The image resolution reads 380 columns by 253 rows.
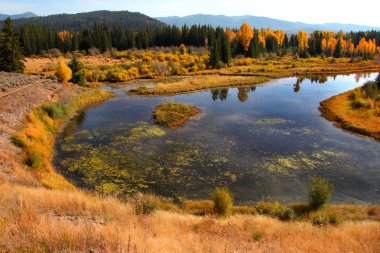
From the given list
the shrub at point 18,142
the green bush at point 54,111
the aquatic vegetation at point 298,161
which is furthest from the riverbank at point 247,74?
the aquatic vegetation at point 298,161

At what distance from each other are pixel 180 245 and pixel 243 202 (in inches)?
407

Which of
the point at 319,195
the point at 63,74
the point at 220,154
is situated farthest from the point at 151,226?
the point at 63,74

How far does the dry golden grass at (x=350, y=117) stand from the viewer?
31.8 m

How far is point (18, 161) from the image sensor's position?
20.5 metres

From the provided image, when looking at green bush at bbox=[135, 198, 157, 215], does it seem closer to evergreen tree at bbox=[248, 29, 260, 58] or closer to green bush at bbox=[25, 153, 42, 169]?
green bush at bbox=[25, 153, 42, 169]

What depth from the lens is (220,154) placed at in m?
25.8

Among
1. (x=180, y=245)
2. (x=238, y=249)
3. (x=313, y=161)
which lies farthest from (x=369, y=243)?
(x=313, y=161)

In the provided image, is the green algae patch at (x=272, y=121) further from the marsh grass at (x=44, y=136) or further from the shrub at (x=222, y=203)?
the marsh grass at (x=44, y=136)

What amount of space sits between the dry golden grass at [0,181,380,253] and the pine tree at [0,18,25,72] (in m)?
46.4

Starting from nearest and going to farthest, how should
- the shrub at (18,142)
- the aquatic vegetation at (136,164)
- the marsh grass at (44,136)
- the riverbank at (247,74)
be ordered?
the marsh grass at (44,136) < the aquatic vegetation at (136,164) < the shrub at (18,142) < the riverbank at (247,74)

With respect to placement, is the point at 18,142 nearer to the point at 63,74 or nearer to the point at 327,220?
the point at 327,220

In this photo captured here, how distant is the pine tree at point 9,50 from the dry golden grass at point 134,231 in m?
46.4

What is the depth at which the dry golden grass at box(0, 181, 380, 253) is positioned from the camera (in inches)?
313

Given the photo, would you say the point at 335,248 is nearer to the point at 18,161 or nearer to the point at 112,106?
the point at 18,161
